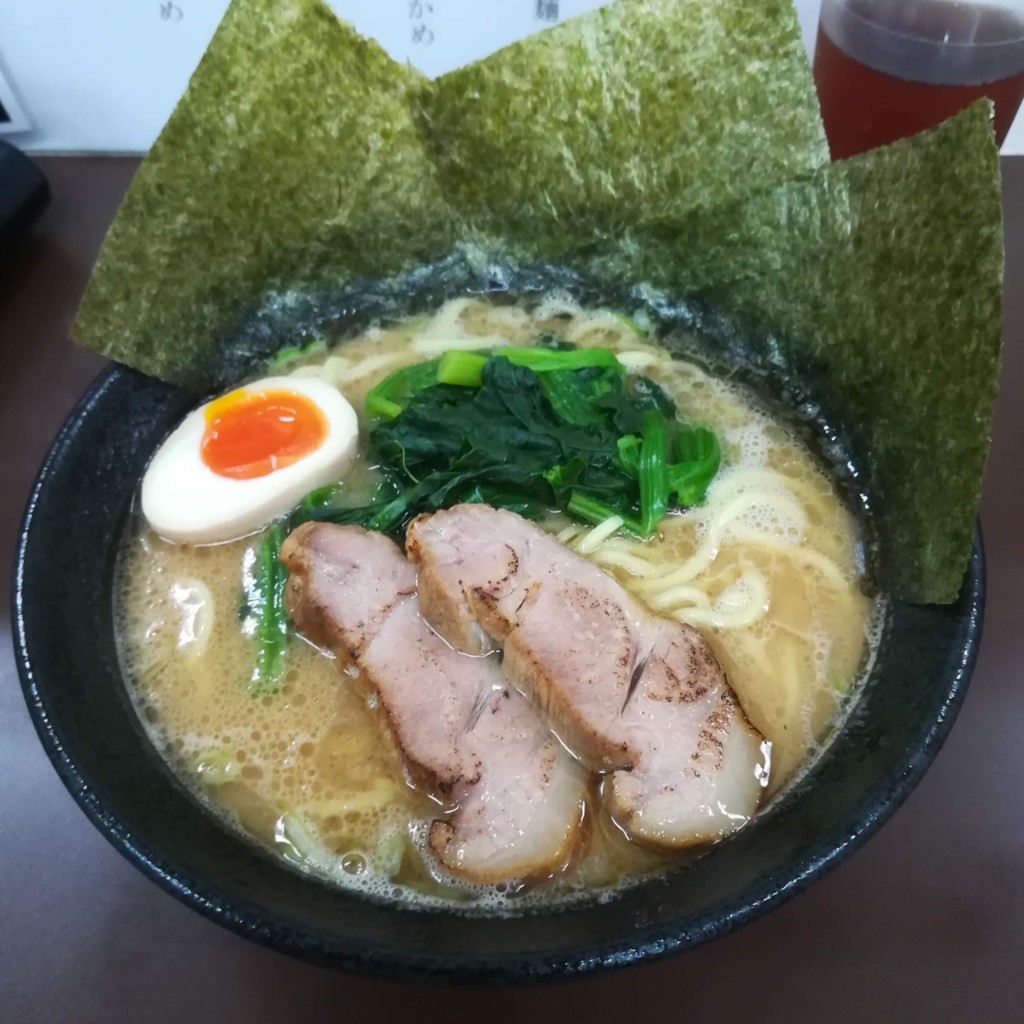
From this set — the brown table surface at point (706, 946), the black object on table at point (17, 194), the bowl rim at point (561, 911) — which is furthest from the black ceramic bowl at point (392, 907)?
the black object on table at point (17, 194)

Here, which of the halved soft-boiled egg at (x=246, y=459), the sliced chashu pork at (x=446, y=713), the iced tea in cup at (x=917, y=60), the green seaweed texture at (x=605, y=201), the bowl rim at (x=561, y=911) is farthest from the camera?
the iced tea in cup at (x=917, y=60)

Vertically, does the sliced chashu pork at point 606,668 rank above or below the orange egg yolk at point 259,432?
below

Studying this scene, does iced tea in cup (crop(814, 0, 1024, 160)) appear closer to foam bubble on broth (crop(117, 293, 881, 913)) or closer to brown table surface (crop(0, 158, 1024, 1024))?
foam bubble on broth (crop(117, 293, 881, 913))

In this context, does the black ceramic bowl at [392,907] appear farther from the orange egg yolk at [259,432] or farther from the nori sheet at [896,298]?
the orange egg yolk at [259,432]

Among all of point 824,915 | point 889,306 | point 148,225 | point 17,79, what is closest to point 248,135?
point 148,225

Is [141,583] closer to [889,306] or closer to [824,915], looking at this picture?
[824,915]

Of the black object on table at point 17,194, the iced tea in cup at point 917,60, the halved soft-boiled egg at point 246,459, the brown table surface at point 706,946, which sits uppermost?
the black object on table at point 17,194

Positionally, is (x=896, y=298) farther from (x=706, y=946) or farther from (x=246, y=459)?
(x=246, y=459)

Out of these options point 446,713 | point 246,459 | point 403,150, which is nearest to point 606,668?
point 446,713
